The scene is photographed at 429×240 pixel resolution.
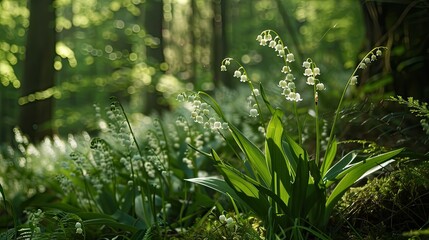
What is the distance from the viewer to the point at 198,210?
133 inches

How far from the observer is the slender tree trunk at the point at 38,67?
840cm

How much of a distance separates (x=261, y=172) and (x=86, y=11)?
1282cm

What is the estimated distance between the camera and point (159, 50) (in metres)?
12.4

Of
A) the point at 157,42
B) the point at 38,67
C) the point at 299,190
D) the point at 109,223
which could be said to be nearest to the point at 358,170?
the point at 299,190

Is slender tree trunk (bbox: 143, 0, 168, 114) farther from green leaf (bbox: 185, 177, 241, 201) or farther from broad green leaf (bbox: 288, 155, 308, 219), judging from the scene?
broad green leaf (bbox: 288, 155, 308, 219)

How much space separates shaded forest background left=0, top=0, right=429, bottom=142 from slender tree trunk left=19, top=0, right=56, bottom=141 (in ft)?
0.05

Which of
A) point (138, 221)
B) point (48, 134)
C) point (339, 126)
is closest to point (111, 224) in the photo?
point (138, 221)

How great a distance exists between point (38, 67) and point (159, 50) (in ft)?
14.2

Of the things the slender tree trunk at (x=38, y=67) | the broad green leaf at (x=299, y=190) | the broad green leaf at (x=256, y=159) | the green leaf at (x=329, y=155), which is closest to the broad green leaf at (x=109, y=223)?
the broad green leaf at (x=256, y=159)

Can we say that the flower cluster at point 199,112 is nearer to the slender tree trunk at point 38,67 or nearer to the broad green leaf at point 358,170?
the broad green leaf at point 358,170

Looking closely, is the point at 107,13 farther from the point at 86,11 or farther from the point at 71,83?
the point at 71,83

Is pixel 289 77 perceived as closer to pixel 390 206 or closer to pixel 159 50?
pixel 390 206

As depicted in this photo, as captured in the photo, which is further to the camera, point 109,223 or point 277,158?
point 109,223

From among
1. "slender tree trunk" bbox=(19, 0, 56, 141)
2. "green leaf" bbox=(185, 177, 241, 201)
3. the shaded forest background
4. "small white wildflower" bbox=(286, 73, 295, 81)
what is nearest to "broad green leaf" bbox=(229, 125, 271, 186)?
"green leaf" bbox=(185, 177, 241, 201)
